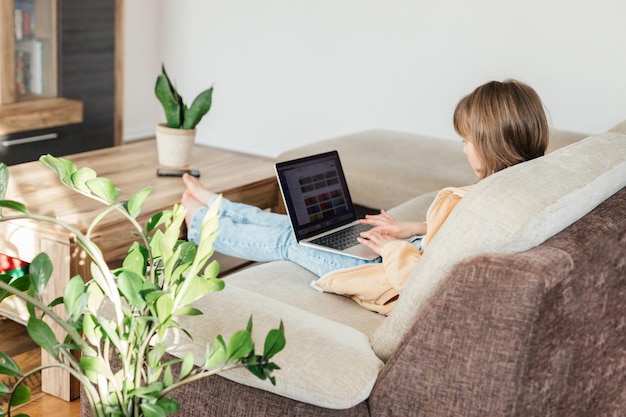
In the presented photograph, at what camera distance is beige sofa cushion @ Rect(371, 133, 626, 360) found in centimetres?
133

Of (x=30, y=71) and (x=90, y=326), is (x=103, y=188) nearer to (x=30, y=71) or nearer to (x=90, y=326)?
(x=90, y=326)

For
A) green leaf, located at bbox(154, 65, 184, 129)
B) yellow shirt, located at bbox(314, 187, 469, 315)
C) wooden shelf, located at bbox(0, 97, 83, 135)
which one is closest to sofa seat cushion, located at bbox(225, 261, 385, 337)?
yellow shirt, located at bbox(314, 187, 469, 315)

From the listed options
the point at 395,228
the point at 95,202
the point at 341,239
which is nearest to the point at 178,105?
the point at 95,202

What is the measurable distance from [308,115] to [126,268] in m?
4.14

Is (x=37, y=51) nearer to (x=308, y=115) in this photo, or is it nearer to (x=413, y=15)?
(x=308, y=115)

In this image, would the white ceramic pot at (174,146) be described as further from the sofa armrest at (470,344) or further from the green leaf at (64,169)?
the green leaf at (64,169)

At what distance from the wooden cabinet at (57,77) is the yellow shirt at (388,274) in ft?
8.83

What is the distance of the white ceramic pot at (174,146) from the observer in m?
2.87

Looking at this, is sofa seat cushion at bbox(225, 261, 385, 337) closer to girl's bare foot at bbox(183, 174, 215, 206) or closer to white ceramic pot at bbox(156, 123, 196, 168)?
girl's bare foot at bbox(183, 174, 215, 206)

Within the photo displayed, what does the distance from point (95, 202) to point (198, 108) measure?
22.0 inches

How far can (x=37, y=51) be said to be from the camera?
4.41 meters

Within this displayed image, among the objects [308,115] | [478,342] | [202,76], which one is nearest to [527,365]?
[478,342]

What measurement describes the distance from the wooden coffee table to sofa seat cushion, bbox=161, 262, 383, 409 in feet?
2.31

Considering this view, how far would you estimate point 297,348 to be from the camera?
1.43 metres
